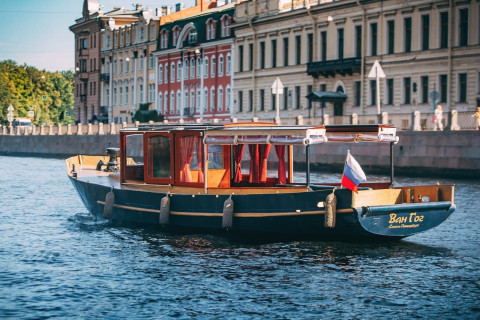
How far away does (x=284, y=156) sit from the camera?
22047 mm

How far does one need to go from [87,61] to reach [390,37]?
5535 cm

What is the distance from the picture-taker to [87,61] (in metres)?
106

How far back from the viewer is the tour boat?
63.3ft

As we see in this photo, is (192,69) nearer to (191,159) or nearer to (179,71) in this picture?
(179,71)

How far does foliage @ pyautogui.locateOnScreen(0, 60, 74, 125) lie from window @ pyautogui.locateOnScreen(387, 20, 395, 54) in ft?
221

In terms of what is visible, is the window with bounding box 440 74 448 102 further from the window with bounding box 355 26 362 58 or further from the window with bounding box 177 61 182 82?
the window with bounding box 177 61 182 82

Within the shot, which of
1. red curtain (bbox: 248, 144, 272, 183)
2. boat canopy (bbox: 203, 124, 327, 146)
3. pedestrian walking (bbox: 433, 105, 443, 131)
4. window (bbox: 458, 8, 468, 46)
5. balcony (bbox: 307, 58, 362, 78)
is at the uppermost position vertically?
window (bbox: 458, 8, 468, 46)

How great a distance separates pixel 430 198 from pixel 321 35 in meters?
44.1

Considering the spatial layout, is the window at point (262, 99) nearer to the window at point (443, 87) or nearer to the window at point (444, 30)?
the window at point (443, 87)

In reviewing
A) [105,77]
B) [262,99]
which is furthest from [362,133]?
[105,77]

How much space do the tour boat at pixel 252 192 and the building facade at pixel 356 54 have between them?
22.0 metres

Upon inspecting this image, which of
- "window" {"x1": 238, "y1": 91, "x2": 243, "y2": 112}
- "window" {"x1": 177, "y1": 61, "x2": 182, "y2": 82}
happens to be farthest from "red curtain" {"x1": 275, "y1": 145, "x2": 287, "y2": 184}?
"window" {"x1": 177, "y1": 61, "x2": 182, "y2": 82}

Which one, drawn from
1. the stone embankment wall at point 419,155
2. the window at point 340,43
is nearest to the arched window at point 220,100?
the window at point 340,43

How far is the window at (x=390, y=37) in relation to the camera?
186 feet
